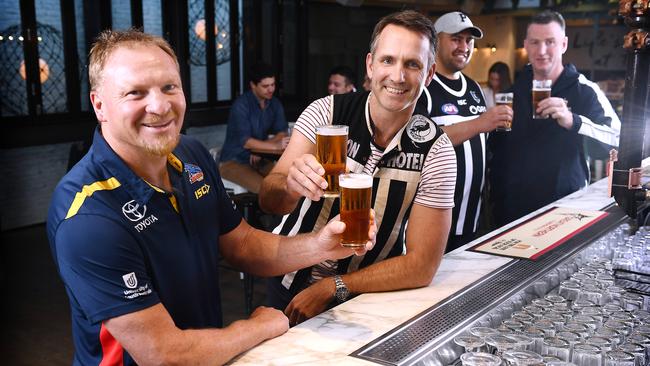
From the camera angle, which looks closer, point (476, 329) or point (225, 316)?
point (476, 329)

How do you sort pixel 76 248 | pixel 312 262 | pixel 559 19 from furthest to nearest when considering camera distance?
pixel 559 19, pixel 312 262, pixel 76 248

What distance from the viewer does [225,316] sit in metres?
4.55

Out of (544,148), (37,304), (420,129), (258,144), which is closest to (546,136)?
(544,148)

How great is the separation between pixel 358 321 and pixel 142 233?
0.60m

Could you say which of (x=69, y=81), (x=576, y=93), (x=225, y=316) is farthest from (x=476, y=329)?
(x=69, y=81)

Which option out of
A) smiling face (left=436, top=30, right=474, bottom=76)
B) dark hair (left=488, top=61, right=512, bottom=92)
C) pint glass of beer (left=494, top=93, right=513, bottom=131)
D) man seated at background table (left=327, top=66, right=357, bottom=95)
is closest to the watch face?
pint glass of beer (left=494, top=93, right=513, bottom=131)

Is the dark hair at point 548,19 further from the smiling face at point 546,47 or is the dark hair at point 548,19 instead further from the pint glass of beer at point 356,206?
the pint glass of beer at point 356,206

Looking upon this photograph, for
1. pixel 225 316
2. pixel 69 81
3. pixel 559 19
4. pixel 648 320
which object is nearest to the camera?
pixel 648 320

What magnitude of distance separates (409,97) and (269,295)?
3.05ft

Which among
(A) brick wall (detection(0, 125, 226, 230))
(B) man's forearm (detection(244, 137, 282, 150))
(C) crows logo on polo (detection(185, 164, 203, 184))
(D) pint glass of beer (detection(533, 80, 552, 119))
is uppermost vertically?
(D) pint glass of beer (detection(533, 80, 552, 119))

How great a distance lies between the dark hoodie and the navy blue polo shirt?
7.40 ft

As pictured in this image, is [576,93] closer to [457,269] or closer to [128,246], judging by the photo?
[457,269]

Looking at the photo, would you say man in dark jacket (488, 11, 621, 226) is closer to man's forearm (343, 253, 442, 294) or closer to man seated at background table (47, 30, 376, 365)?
man's forearm (343, 253, 442, 294)

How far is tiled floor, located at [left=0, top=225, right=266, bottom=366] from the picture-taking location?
3947 millimetres
